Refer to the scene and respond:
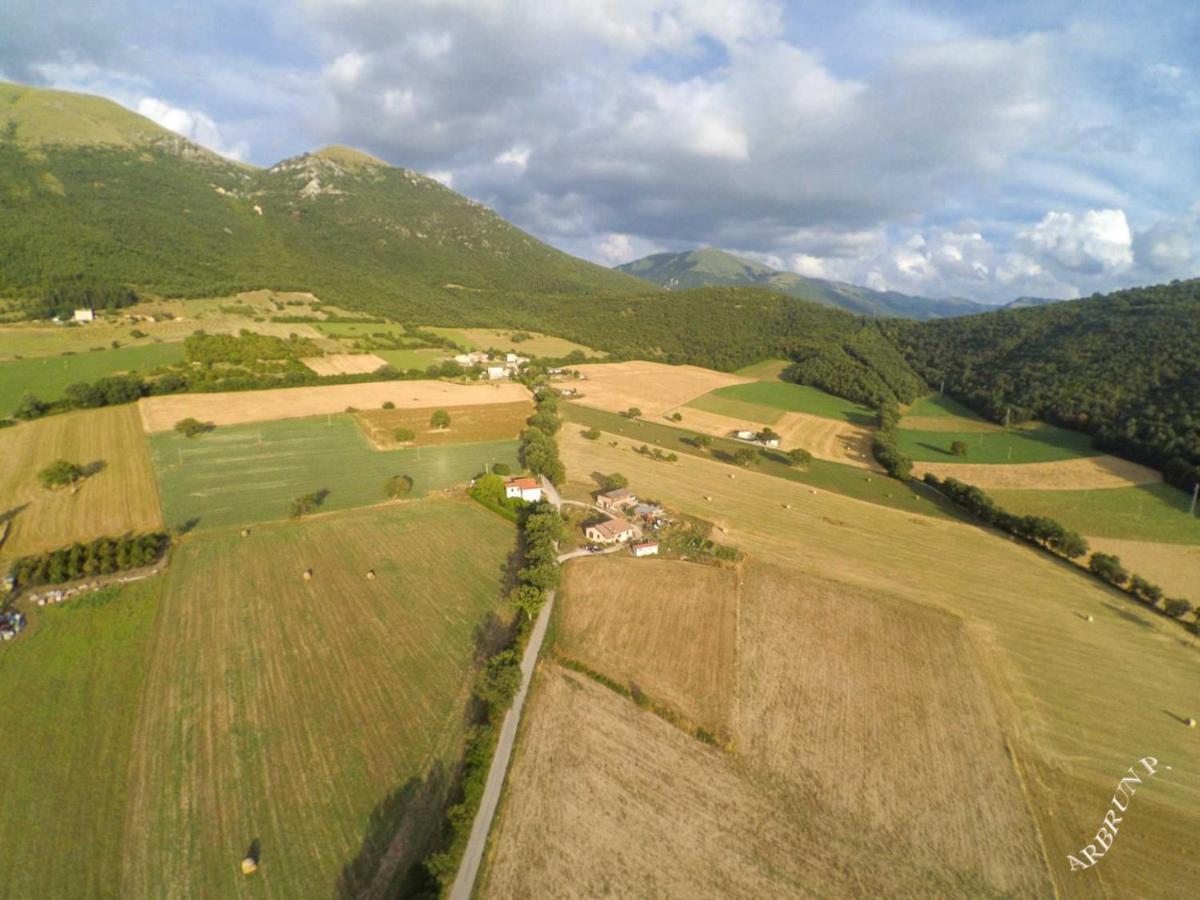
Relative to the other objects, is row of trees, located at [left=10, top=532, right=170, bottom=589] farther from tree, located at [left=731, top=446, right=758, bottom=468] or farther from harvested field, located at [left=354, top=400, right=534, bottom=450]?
tree, located at [left=731, top=446, right=758, bottom=468]

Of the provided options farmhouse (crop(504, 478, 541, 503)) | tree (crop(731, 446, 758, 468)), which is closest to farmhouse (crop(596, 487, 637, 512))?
farmhouse (crop(504, 478, 541, 503))

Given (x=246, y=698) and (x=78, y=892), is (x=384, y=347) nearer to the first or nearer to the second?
(x=246, y=698)

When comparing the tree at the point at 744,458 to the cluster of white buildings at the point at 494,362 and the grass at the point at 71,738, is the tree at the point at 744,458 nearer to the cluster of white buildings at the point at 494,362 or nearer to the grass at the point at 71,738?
the cluster of white buildings at the point at 494,362

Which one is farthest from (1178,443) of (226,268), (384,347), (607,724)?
(226,268)

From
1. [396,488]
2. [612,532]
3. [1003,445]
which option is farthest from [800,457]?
[396,488]

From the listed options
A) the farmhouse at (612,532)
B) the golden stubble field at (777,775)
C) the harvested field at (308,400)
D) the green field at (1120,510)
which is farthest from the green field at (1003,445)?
the harvested field at (308,400)
